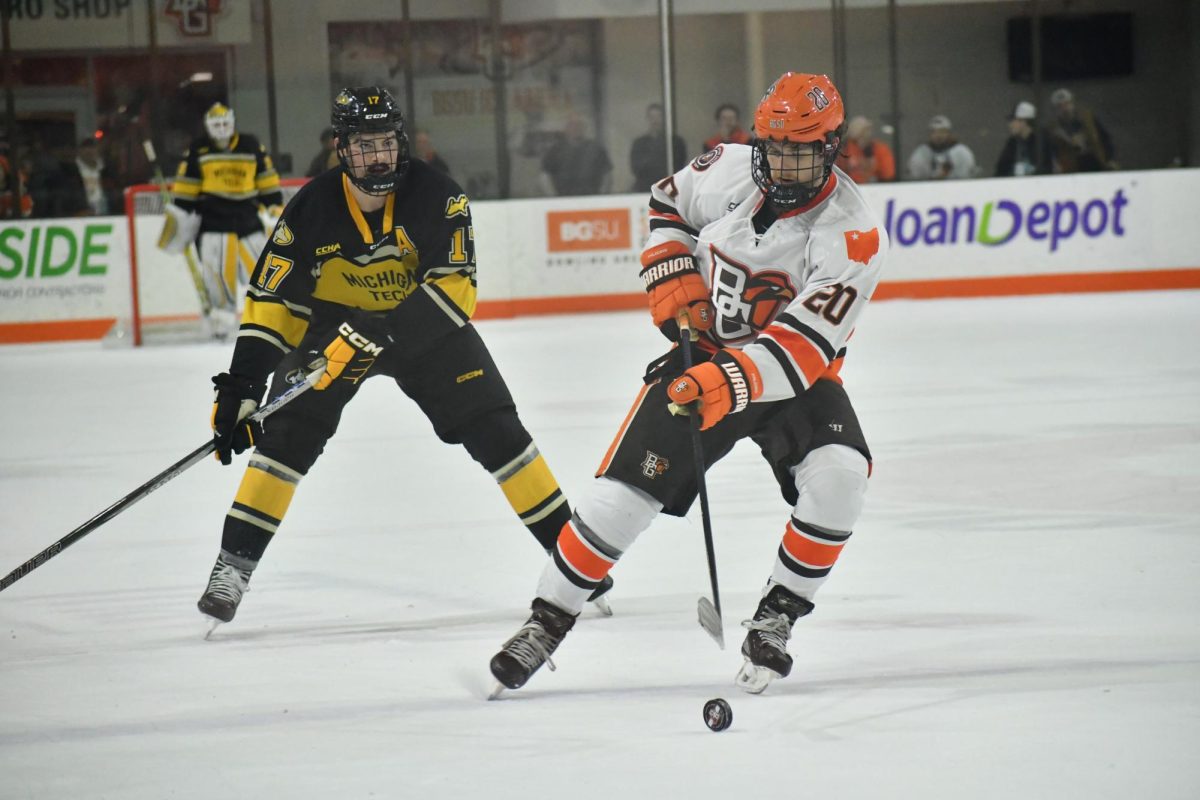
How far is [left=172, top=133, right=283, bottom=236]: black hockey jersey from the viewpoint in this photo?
30.5ft

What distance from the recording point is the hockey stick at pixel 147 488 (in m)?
3.17

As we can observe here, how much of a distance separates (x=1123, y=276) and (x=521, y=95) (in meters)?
4.60

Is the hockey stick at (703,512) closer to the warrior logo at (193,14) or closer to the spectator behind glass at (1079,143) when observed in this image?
the spectator behind glass at (1079,143)

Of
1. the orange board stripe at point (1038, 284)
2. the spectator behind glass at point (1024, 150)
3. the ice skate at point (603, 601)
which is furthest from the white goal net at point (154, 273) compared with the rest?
the ice skate at point (603, 601)

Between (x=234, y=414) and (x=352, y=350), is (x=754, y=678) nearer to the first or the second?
(x=352, y=350)

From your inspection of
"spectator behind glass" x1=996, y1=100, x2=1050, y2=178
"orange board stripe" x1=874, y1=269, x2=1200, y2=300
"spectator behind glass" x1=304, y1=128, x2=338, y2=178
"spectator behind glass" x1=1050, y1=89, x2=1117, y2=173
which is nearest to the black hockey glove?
"spectator behind glass" x1=304, y1=128, x2=338, y2=178

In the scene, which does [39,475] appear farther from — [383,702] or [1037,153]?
[1037,153]

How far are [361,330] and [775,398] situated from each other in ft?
3.30

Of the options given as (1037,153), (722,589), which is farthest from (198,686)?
(1037,153)

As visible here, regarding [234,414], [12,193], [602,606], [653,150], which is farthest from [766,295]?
[12,193]

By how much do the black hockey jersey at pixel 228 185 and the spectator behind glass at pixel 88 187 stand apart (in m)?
1.95

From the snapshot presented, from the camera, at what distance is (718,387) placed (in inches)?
107

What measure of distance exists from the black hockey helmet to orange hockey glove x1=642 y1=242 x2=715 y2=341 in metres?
0.65

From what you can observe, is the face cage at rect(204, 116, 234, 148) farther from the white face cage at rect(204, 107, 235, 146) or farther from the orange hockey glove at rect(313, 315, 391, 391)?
the orange hockey glove at rect(313, 315, 391, 391)
